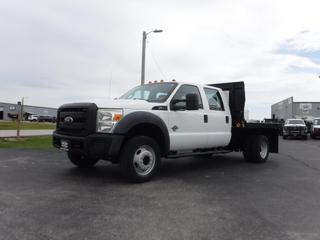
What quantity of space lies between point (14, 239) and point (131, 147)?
2817mm

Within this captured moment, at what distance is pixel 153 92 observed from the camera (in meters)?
7.05

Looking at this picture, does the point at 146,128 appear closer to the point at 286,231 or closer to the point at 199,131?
the point at 199,131

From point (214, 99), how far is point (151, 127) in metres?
2.48

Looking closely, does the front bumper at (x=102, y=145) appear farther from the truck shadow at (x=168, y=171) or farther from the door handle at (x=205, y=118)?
the door handle at (x=205, y=118)

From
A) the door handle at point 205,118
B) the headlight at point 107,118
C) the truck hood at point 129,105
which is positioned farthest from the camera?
the door handle at point 205,118

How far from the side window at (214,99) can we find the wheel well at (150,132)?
194 centimetres

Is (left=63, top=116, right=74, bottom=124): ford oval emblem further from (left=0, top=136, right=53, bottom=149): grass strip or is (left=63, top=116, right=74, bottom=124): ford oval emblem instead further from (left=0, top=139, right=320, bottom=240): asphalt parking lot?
(left=0, top=136, right=53, bottom=149): grass strip

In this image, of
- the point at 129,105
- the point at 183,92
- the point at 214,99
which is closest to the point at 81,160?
the point at 129,105

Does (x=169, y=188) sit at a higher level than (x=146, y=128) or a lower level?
lower

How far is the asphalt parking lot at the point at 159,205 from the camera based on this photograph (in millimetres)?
3527

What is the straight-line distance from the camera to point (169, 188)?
5.58 meters

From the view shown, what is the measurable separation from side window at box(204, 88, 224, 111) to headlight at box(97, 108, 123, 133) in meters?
2.85

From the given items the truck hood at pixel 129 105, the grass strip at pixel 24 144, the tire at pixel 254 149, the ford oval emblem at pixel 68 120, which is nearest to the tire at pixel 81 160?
the ford oval emblem at pixel 68 120

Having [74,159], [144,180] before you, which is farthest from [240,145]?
[74,159]
